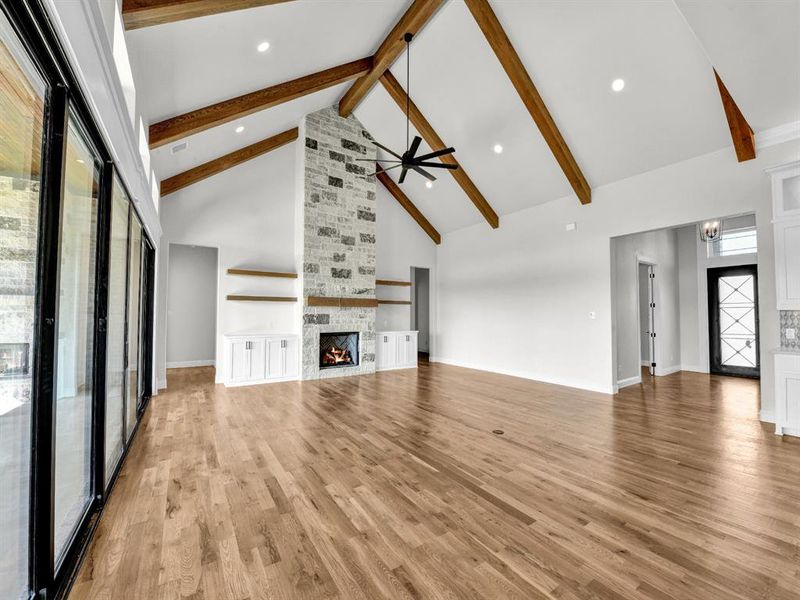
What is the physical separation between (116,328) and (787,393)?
21.1 ft

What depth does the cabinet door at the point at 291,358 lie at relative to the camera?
6.44 metres

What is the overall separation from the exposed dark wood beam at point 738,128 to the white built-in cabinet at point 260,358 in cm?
680

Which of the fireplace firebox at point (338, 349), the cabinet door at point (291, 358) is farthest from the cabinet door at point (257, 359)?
the fireplace firebox at point (338, 349)

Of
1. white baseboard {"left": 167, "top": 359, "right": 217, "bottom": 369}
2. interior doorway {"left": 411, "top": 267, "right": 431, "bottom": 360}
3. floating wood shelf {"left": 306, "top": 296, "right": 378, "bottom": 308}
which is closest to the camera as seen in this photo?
floating wood shelf {"left": 306, "top": 296, "right": 378, "bottom": 308}

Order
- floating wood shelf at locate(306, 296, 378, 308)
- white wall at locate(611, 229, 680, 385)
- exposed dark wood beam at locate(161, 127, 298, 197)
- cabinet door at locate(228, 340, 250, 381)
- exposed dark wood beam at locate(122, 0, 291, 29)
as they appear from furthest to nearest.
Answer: floating wood shelf at locate(306, 296, 378, 308)
white wall at locate(611, 229, 680, 385)
exposed dark wood beam at locate(161, 127, 298, 197)
cabinet door at locate(228, 340, 250, 381)
exposed dark wood beam at locate(122, 0, 291, 29)

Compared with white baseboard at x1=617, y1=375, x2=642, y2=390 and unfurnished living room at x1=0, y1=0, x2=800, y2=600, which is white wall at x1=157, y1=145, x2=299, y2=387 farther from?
white baseboard at x1=617, y1=375, x2=642, y2=390

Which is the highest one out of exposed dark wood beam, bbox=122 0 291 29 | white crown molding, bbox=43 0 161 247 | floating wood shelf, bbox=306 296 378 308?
exposed dark wood beam, bbox=122 0 291 29

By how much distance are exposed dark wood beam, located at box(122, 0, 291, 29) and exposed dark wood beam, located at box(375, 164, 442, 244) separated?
558 centimetres

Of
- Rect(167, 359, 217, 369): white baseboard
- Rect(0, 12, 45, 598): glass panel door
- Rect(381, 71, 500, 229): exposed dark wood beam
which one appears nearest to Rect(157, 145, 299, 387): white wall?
Rect(167, 359, 217, 369): white baseboard

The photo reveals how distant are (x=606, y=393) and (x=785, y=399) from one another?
6.92ft

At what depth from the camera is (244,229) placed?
22.2 ft

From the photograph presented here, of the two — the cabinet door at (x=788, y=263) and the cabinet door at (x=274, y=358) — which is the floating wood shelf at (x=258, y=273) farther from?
the cabinet door at (x=788, y=263)

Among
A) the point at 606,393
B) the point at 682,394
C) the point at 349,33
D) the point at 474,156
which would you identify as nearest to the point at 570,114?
the point at 474,156

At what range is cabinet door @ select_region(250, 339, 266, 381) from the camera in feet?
20.0
